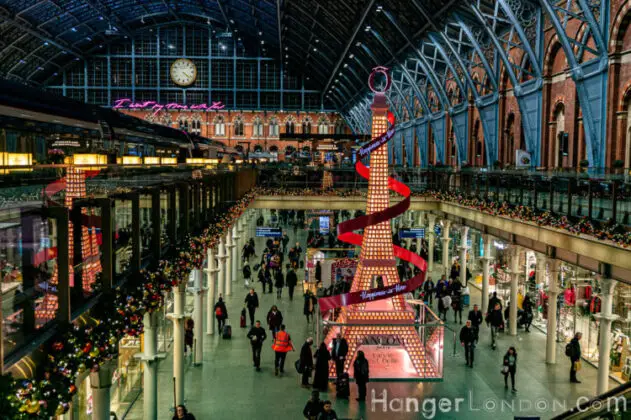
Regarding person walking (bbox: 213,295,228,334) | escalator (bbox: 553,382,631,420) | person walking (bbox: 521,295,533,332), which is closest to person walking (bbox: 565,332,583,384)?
person walking (bbox: 521,295,533,332)

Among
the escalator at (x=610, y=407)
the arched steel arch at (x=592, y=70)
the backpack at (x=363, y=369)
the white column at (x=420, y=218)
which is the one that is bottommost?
the backpack at (x=363, y=369)

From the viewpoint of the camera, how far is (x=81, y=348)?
20.7 ft

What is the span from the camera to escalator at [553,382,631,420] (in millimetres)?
5094

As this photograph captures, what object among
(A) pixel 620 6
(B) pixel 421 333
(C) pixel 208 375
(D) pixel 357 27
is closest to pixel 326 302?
(B) pixel 421 333

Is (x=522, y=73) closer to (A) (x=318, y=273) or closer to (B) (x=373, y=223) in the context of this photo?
(A) (x=318, y=273)

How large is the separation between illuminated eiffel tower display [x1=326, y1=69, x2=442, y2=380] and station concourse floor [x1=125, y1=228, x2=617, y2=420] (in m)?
0.74

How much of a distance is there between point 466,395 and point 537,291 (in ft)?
36.4

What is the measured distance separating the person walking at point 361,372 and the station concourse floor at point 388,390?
243mm

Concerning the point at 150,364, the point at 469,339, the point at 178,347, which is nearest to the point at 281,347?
the point at 178,347

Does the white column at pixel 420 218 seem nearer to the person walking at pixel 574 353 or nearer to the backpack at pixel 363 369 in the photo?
the person walking at pixel 574 353

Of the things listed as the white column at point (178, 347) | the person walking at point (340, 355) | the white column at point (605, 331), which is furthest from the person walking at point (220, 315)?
the white column at point (605, 331)

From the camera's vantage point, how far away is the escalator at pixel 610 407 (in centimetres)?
A: 509

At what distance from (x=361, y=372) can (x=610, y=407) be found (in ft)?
32.1

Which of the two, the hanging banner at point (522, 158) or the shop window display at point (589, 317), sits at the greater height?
the hanging banner at point (522, 158)
